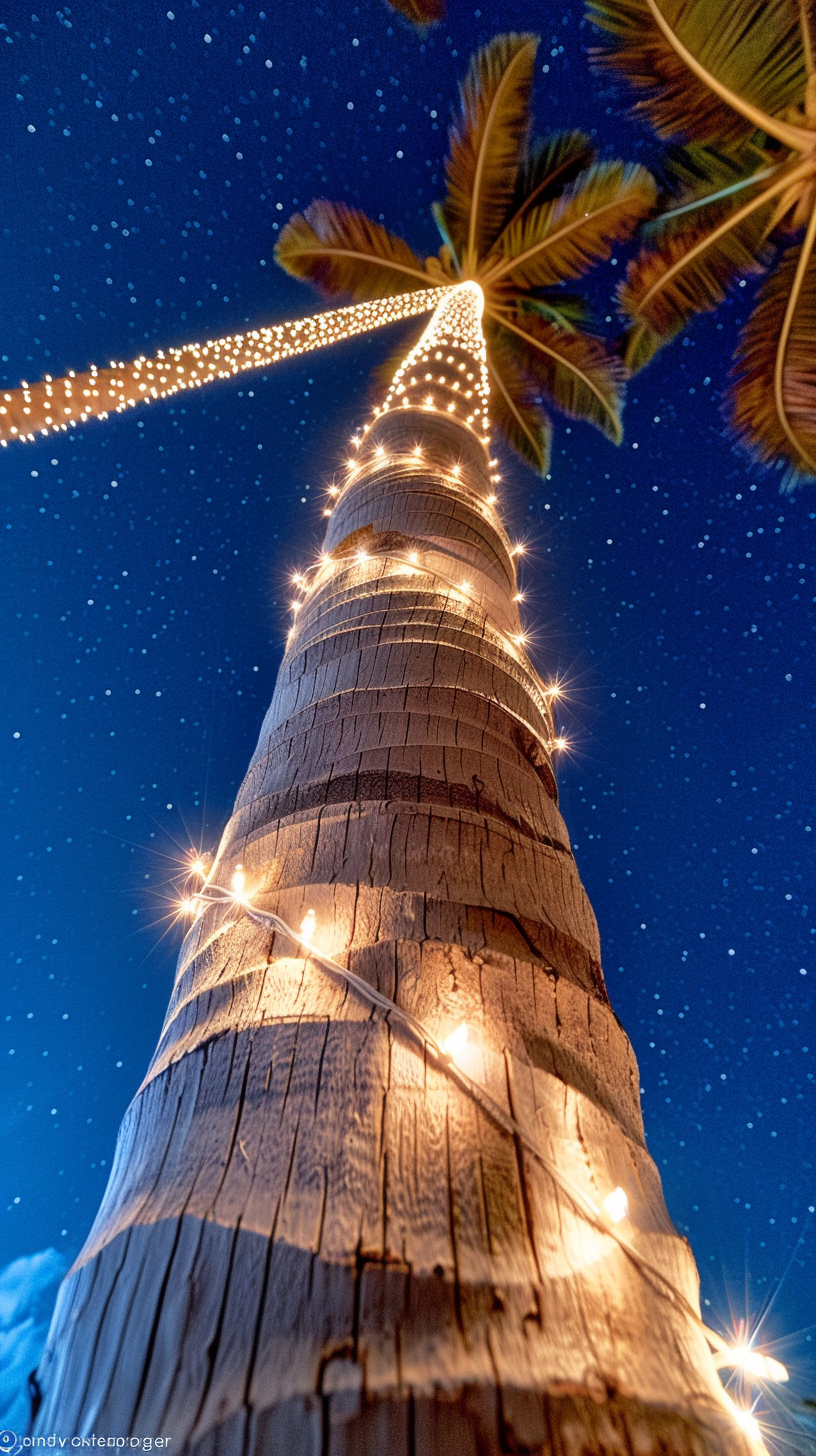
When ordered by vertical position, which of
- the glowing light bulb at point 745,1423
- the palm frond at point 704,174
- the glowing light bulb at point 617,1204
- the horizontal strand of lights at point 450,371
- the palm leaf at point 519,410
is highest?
the palm leaf at point 519,410

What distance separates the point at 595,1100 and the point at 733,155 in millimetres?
7736

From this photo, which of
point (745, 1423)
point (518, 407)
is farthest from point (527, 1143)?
point (518, 407)

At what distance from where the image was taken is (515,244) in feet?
24.9

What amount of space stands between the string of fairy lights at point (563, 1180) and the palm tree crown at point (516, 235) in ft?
24.8

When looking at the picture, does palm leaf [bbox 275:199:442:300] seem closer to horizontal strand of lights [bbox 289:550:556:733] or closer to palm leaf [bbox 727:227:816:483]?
palm leaf [bbox 727:227:816:483]

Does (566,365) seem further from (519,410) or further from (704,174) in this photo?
(704,174)

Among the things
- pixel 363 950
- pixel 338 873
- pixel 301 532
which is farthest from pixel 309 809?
pixel 301 532

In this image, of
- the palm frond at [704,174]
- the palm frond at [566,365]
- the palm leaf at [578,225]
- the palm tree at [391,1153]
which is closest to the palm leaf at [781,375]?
the palm frond at [704,174]

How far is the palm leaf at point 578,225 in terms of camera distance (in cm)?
680

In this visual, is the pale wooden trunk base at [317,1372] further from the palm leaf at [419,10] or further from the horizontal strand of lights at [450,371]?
the palm leaf at [419,10]

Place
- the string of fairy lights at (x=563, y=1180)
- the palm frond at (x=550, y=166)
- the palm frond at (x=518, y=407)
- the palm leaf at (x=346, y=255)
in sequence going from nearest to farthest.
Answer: the string of fairy lights at (x=563, y=1180), the palm leaf at (x=346, y=255), the palm frond at (x=550, y=166), the palm frond at (x=518, y=407)

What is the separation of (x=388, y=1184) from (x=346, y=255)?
8.59 meters

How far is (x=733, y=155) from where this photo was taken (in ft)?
20.4

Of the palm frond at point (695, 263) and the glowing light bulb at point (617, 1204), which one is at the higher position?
the palm frond at point (695, 263)
